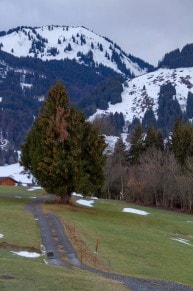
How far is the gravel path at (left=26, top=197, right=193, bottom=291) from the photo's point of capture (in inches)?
995

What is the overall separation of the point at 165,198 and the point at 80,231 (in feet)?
189

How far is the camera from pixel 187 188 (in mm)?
88812

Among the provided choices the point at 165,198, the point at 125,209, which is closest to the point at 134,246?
the point at 125,209

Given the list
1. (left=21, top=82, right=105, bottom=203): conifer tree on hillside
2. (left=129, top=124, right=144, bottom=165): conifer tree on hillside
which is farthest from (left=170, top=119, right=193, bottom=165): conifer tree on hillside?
(left=21, top=82, right=105, bottom=203): conifer tree on hillside

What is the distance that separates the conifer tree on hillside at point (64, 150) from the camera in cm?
5703

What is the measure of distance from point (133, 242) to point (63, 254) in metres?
9.72

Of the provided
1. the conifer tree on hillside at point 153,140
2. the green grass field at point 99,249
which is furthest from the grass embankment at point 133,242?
the conifer tree on hillside at point 153,140

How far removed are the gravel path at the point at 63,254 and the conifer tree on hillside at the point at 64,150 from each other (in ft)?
25.0

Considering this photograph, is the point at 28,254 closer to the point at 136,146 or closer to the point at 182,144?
the point at 182,144

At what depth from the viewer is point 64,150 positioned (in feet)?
190

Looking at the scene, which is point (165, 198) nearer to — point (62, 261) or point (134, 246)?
point (134, 246)

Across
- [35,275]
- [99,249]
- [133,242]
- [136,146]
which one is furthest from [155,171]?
[35,275]

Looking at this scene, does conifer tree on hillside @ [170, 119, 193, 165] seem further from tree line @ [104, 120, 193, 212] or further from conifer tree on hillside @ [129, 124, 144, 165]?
conifer tree on hillside @ [129, 124, 144, 165]

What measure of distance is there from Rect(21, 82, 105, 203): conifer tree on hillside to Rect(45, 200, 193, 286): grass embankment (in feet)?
10.1
